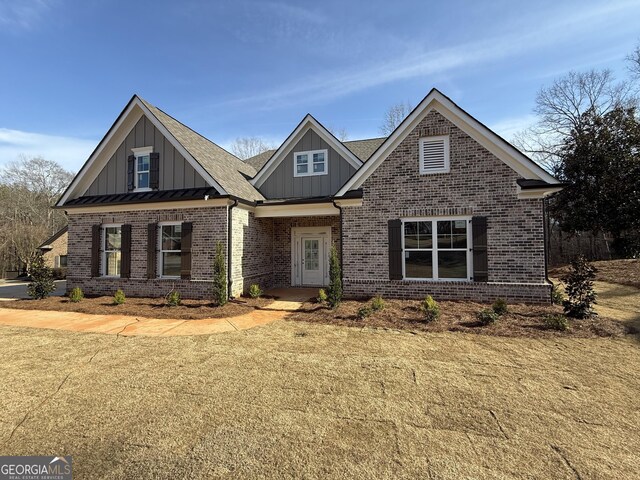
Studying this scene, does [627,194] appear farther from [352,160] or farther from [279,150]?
[279,150]

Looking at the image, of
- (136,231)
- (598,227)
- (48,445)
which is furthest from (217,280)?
(598,227)

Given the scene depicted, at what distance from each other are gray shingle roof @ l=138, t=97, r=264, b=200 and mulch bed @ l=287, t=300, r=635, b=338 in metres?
5.33

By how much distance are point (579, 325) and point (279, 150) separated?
11.1 m

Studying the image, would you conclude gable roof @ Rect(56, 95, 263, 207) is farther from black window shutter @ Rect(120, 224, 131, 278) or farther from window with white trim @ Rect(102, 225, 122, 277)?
black window shutter @ Rect(120, 224, 131, 278)

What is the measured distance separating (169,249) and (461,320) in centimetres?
949

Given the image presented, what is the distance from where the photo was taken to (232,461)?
8.89 ft

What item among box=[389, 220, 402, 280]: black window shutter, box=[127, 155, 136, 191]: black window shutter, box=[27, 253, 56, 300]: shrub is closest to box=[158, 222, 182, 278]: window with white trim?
box=[127, 155, 136, 191]: black window shutter

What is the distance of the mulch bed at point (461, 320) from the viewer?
6.43 meters

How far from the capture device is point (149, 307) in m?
9.32

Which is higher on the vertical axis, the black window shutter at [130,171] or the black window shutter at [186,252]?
the black window shutter at [130,171]

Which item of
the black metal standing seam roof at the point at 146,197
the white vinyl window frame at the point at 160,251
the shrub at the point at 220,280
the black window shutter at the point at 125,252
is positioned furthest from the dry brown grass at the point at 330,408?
the black metal standing seam roof at the point at 146,197

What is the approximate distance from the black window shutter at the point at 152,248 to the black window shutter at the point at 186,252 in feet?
3.85

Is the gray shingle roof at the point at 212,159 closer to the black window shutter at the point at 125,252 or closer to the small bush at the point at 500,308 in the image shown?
the black window shutter at the point at 125,252

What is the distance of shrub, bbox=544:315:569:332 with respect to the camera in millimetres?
6391
